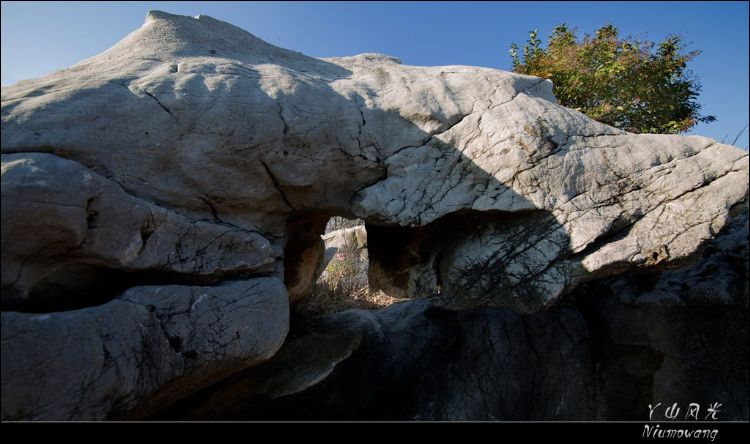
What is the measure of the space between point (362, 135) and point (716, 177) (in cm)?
271

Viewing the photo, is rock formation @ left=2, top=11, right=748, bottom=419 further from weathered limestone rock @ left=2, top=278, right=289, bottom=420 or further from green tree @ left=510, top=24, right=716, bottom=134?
green tree @ left=510, top=24, right=716, bottom=134

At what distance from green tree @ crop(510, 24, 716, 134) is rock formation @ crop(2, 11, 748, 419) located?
287 centimetres

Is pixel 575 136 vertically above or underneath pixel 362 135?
underneath

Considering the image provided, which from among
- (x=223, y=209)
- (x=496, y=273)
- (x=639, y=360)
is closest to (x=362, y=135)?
(x=223, y=209)

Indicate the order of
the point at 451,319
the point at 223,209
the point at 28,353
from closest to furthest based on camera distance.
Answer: the point at 28,353 < the point at 223,209 < the point at 451,319

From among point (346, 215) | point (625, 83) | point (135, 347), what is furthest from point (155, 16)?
point (625, 83)

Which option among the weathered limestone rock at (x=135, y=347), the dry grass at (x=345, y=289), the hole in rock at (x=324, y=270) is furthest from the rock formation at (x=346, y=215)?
the dry grass at (x=345, y=289)

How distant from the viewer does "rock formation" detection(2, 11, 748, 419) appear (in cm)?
250

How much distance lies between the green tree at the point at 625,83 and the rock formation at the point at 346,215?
287cm

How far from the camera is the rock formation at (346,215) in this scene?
8.21 ft

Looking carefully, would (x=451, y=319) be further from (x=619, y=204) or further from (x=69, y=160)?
(x=69, y=160)

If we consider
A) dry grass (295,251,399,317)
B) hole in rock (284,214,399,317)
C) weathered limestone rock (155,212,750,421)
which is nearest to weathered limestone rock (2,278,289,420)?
weathered limestone rock (155,212,750,421)

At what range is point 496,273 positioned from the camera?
350 cm

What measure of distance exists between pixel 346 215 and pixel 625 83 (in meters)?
5.29
